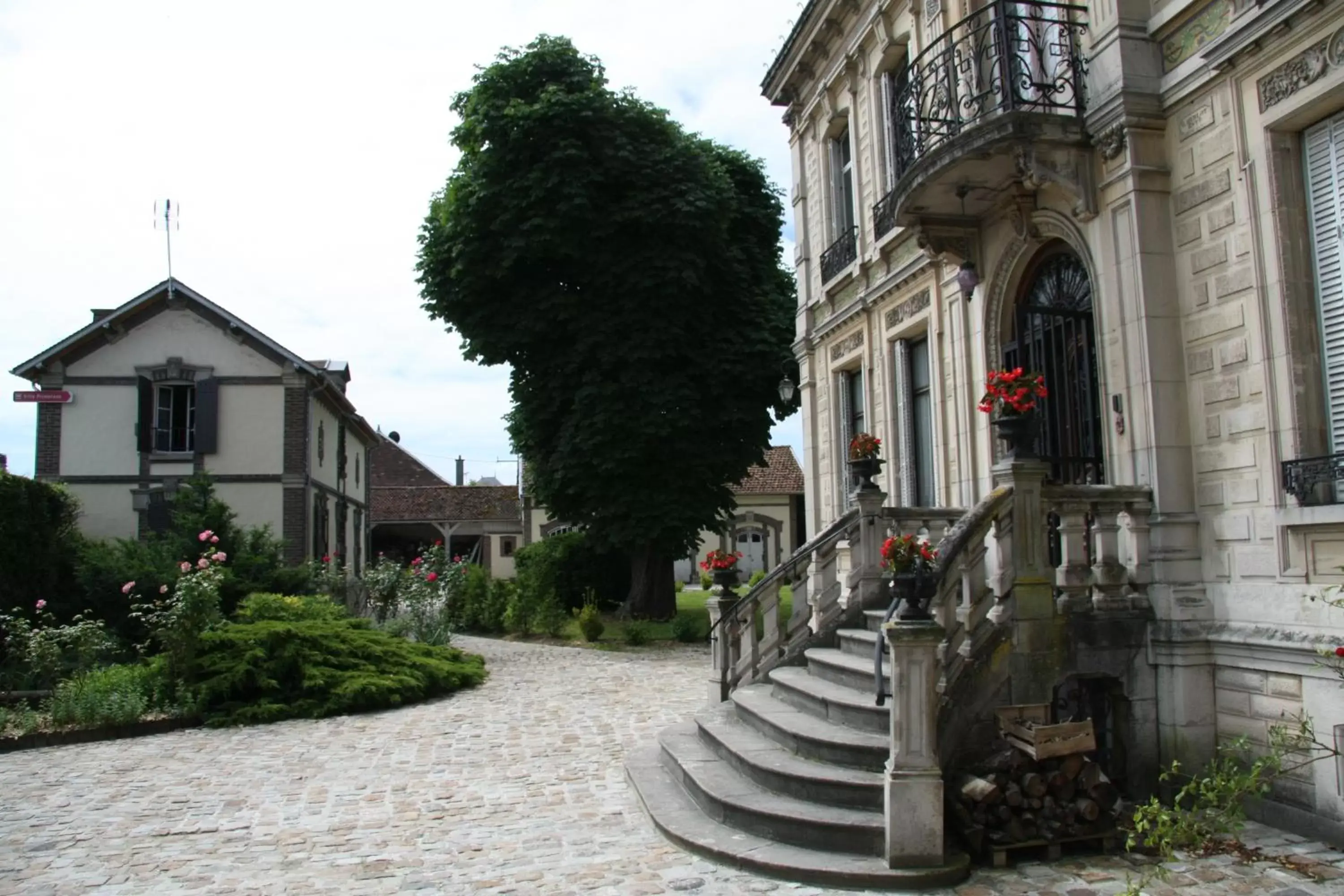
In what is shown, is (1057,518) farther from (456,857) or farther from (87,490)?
(87,490)

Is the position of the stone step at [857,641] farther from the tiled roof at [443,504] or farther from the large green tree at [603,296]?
the tiled roof at [443,504]

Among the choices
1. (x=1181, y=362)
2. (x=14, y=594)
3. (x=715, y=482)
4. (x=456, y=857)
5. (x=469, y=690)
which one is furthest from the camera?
(x=715, y=482)

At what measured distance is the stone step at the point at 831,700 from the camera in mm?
6859

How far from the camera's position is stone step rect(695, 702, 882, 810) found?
20.2 feet

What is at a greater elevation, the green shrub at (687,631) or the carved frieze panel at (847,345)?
the carved frieze panel at (847,345)

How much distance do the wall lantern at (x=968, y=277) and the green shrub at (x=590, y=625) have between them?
12590 mm

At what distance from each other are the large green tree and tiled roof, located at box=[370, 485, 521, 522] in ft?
76.5

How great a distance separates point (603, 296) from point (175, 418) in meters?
12.2

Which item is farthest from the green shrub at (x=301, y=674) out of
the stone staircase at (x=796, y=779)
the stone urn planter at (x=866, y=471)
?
the stone urn planter at (x=866, y=471)

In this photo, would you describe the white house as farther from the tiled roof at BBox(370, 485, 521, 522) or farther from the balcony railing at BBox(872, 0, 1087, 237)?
the balcony railing at BBox(872, 0, 1087, 237)

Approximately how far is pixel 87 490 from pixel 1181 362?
80.3 ft

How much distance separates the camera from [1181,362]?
7.22 m

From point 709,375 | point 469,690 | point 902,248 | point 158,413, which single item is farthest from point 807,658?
point 158,413

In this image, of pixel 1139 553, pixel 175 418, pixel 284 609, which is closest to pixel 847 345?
pixel 1139 553
